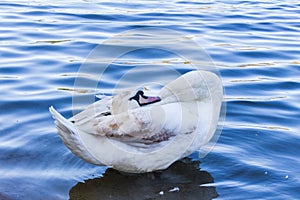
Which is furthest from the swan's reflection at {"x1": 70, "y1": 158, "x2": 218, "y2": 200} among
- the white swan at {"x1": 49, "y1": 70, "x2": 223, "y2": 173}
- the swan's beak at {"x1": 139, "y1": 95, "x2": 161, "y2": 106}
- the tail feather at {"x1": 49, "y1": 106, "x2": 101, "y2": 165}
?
the swan's beak at {"x1": 139, "y1": 95, "x2": 161, "y2": 106}

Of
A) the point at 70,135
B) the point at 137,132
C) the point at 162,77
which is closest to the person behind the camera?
the point at 70,135

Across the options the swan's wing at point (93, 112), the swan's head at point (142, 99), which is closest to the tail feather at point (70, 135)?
the swan's wing at point (93, 112)

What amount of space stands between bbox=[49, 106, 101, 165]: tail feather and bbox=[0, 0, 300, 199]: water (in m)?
0.37

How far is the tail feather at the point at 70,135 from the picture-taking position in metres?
5.09

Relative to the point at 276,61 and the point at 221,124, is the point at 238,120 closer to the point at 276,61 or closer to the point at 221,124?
the point at 221,124

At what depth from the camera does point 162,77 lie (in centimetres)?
883

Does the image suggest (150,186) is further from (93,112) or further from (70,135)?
(70,135)

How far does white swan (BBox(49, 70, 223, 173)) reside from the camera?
5.41m

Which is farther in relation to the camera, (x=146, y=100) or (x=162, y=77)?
(x=162, y=77)

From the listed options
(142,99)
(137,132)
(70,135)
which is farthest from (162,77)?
(70,135)

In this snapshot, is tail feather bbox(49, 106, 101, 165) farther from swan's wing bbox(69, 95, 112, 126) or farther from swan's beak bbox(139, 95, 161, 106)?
swan's beak bbox(139, 95, 161, 106)

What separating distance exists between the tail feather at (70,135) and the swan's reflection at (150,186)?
0.30m

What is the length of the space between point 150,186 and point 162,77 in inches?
132

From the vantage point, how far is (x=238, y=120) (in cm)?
721
